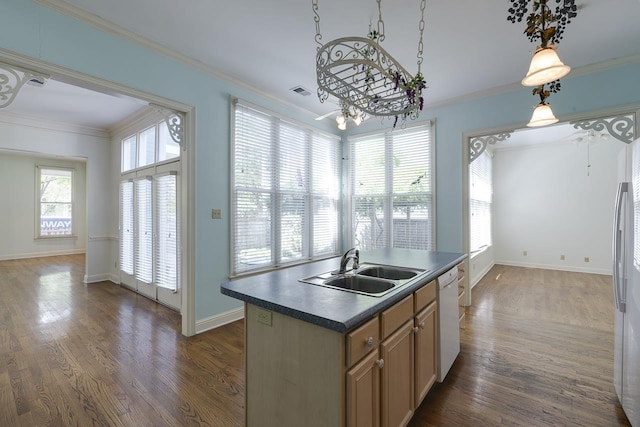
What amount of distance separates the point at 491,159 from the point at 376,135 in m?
3.79

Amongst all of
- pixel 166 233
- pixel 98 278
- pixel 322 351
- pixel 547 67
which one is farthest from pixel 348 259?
pixel 98 278

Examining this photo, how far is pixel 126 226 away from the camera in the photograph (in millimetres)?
4789

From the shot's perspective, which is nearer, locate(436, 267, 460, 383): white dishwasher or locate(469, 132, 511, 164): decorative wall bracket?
locate(436, 267, 460, 383): white dishwasher

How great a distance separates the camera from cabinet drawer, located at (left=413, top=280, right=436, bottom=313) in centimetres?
177

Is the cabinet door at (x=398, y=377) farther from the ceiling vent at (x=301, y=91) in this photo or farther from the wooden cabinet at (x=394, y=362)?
the ceiling vent at (x=301, y=91)

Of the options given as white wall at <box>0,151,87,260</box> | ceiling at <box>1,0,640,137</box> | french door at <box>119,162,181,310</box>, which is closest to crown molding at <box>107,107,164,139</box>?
french door at <box>119,162,181,310</box>

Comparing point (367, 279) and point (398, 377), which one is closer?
point (398, 377)

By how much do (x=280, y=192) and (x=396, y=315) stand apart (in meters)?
2.80

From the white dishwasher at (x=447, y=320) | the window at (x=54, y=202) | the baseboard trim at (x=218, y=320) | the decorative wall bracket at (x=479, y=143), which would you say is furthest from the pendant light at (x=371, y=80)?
the window at (x=54, y=202)

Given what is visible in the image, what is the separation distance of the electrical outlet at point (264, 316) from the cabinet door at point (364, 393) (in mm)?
448

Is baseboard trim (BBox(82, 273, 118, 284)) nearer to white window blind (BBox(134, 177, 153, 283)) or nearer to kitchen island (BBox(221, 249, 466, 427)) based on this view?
white window blind (BBox(134, 177, 153, 283))

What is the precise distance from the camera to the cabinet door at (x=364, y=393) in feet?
3.93

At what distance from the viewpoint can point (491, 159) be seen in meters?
6.76

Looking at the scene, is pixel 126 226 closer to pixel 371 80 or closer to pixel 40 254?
pixel 371 80
